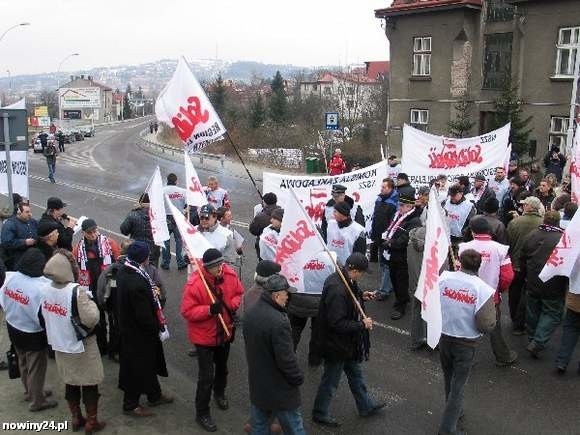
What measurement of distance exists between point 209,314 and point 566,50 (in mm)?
20429

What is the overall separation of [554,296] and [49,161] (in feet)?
75.3

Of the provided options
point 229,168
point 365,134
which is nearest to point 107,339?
point 229,168

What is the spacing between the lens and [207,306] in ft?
18.1

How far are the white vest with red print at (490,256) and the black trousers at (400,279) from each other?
1947mm

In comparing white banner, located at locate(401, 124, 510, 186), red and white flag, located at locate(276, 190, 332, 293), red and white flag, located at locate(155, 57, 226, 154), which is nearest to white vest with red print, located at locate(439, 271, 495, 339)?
red and white flag, located at locate(276, 190, 332, 293)

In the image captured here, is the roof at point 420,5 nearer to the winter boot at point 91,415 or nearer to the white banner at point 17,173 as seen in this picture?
the white banner at point 17,173

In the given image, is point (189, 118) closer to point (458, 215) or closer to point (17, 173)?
point (17, 173)

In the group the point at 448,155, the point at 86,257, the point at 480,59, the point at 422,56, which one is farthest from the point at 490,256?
the point at 422,56

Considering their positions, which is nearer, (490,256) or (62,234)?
(490,256)

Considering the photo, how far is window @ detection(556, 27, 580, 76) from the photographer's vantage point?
21000mm

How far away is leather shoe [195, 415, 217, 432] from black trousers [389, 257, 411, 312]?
3.78 meters

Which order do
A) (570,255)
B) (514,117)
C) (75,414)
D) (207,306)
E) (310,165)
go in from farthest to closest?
(310,165) → (514,117) → (570,255) → (75,414) → (207,306)

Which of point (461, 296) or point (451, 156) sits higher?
point (451, 156)

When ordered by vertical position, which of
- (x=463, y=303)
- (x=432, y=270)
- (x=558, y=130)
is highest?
(x=558, y=130)
